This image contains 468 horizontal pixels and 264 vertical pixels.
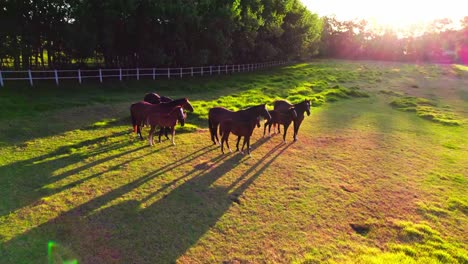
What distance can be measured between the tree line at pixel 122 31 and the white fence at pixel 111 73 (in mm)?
812

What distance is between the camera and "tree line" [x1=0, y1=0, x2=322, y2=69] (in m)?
17.8

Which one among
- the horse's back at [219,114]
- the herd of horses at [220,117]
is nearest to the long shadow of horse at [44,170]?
the herd of horses at [220,117]

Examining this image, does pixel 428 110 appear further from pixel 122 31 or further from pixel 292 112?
pixel 122 31

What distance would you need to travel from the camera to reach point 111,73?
20.9m

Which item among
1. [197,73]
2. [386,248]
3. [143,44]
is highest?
[143,44]

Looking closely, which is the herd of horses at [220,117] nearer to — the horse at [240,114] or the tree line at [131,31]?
the horse at [240,114]

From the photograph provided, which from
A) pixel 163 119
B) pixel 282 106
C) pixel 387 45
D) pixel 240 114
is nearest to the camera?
pixel 240 114

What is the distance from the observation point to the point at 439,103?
1972 cm

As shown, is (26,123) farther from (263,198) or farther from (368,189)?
(368,189)

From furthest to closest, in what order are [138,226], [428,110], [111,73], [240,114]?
[111,73] < [428,110] < [240,114] < [138,226]

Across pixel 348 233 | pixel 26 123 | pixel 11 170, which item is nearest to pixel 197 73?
pixel 26 123

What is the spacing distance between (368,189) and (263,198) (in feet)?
8.78

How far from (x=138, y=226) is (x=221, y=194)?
1.96m

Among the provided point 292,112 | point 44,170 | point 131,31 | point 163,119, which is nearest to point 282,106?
point 292,112
